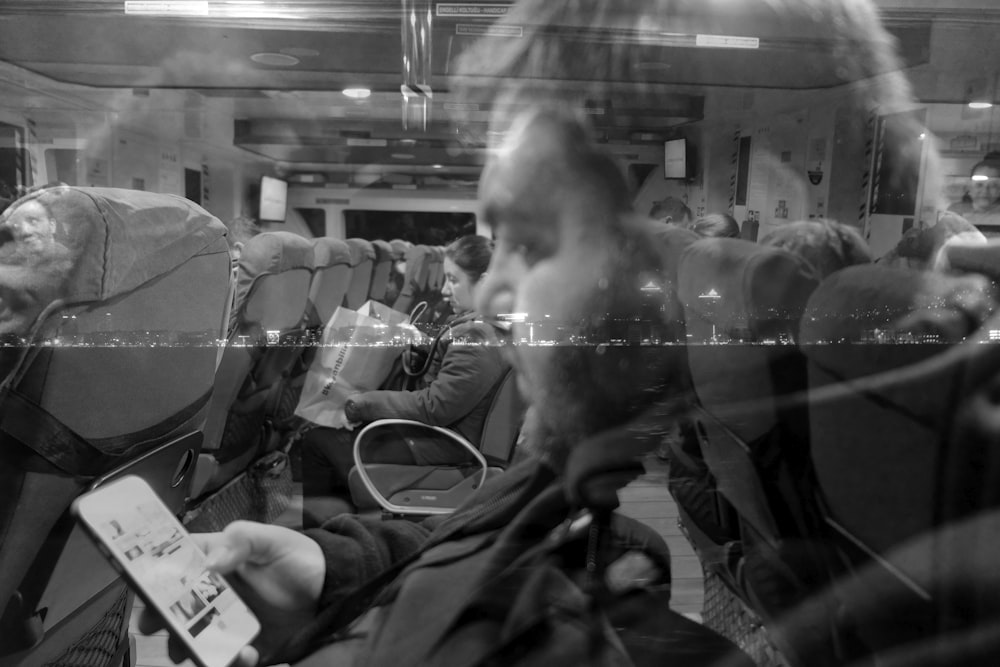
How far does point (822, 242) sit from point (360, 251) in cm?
72

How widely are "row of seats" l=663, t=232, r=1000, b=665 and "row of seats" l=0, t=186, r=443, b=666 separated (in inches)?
18.7

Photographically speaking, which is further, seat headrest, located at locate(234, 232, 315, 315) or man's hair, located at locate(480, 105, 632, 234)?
seat headrest, located at locate(234, 232, 315, 315)

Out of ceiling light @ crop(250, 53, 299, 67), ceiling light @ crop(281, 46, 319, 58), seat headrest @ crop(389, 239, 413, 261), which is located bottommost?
seat headrest @ crop(389, 239, 413, 261)

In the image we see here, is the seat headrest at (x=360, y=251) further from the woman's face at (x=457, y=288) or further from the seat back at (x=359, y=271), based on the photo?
the woman's face at (x=457, y=288)

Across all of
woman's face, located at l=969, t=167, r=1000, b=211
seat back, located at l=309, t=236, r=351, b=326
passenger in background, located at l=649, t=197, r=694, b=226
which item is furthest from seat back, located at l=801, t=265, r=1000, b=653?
seat back, located at l=309, t=236, r=351, b=326

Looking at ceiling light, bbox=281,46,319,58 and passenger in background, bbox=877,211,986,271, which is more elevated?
ceiling light, bbox=281,46,319,58

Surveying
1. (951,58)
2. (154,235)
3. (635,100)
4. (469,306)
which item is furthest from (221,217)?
(951,58)

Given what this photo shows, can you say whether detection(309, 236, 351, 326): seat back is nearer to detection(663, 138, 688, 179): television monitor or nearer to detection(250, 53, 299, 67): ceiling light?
detection(250, 53, 299, 67): ceiling light

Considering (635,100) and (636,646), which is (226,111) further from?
(636,646)

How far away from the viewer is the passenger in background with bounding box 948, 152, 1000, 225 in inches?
41.6

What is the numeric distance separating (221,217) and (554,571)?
2.50 ft

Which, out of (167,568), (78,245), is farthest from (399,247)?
(167,568)

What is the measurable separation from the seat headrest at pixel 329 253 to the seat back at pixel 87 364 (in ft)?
0.48

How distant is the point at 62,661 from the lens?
1227 millimetres
